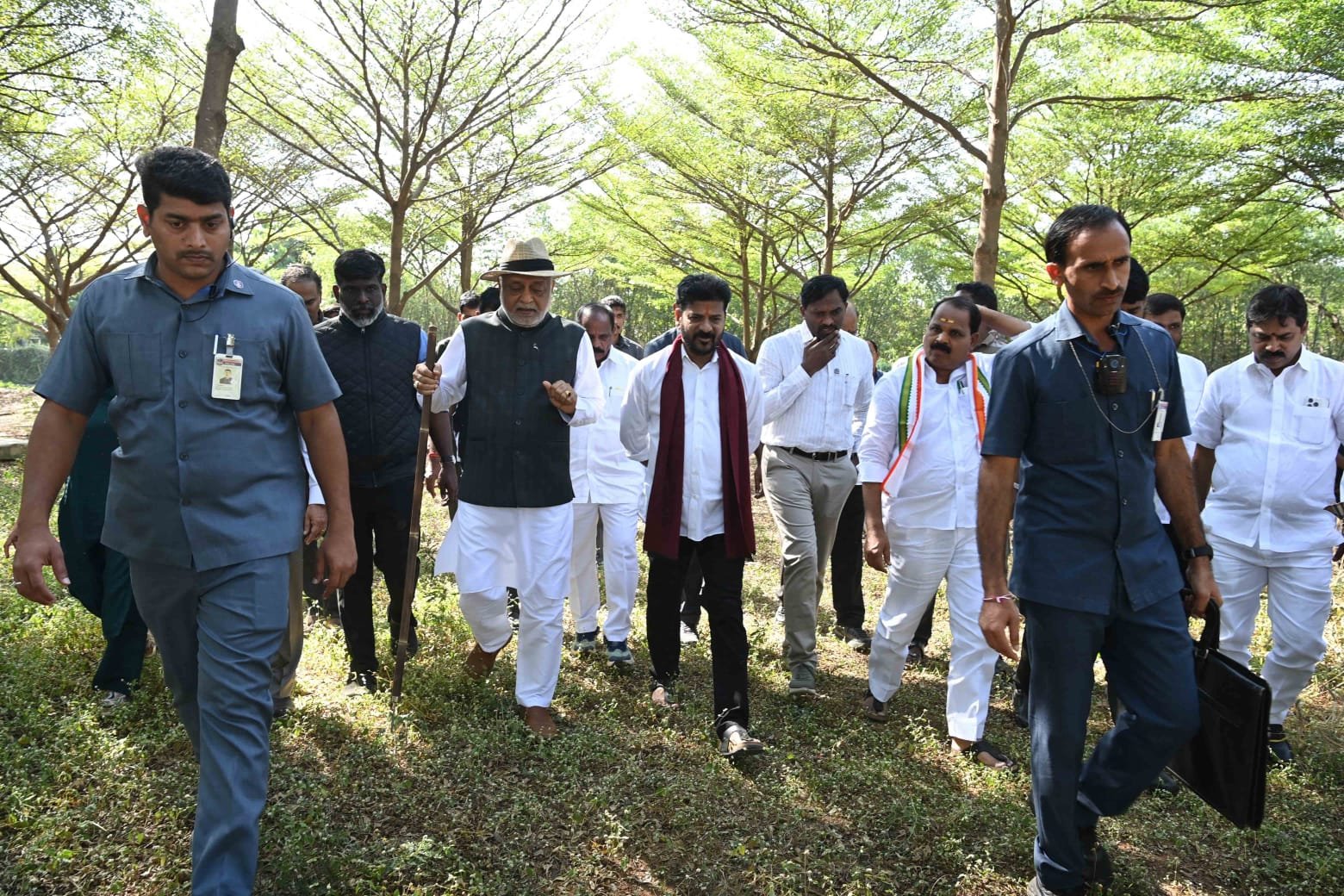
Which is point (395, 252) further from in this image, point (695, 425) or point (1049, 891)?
point (1049, 891)

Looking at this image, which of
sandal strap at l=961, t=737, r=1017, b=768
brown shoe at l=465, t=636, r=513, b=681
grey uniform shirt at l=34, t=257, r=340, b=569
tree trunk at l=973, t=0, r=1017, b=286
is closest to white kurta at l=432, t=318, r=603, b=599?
brown shoe at l=465, t=636, r=513, b=681

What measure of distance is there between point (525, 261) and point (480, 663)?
6.51 feet

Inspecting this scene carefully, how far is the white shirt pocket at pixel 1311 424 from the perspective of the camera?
4.41 metres

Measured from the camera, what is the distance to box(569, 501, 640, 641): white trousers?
560 centimetres

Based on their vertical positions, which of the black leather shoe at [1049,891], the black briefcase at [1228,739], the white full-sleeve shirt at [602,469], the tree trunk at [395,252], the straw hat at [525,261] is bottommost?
the black leather shoe at [1049,891]

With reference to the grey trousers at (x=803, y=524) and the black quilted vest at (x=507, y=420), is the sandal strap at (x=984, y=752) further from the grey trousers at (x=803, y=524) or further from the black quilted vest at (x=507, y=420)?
the black quilted vest at (x=507, y=420)

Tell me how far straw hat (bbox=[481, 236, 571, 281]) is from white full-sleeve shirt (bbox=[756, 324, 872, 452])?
1427 mm

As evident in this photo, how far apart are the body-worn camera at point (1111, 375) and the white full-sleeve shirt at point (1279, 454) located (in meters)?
1.98

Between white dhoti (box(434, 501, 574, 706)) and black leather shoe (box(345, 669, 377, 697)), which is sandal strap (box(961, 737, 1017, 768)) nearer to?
white dhoti (box(434, 501, 574, 706))

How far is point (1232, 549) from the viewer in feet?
14.7

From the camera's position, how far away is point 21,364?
138 feet

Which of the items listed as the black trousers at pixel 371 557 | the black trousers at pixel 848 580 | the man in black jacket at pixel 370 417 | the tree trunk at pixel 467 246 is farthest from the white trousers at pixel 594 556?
the tree trunk at pixel 467 246

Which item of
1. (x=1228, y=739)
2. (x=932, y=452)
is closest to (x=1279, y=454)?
(x=932, y=452)

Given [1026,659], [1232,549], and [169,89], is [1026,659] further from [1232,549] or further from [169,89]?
[169,89]
